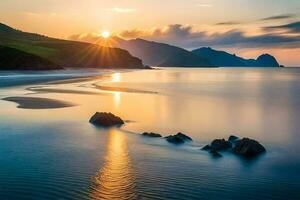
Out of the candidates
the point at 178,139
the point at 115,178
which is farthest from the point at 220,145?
the point at 115,178

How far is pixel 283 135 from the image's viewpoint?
1101 inches

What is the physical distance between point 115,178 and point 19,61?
426ft

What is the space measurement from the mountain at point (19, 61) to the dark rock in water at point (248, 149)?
119 meters

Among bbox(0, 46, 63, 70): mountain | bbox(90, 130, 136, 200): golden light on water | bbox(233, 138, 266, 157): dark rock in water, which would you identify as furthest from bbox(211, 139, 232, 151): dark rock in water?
bbox(0, 46, 63, 70): mountain

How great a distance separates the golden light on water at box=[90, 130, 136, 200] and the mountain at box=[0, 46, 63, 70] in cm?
11725

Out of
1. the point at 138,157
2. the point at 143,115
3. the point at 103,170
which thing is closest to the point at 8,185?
the point at 103,170

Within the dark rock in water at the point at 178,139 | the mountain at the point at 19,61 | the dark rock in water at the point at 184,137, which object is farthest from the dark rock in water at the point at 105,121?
the mountain at the point at 19,61

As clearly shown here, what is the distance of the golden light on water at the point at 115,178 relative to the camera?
14.1 meters

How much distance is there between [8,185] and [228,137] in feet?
53.6

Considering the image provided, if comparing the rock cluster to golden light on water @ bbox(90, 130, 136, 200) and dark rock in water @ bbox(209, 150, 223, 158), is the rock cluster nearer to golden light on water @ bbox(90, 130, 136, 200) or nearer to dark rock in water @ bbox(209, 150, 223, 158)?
dark rock in water @ bbox(209, 150, 223, 158)

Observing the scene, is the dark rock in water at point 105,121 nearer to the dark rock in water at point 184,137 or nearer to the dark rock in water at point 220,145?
the dark rock in water at point 184,137

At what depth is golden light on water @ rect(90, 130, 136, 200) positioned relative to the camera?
14.1m

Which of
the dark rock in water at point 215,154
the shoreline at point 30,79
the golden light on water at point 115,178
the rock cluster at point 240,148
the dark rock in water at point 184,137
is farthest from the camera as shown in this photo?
the shoreline at point 30,79

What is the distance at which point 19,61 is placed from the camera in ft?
450
